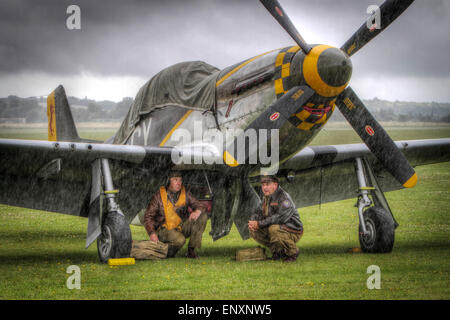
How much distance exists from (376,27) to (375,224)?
2.50 m

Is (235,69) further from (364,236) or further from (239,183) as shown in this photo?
(364,236)

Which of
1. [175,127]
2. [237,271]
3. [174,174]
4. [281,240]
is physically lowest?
[237,271]

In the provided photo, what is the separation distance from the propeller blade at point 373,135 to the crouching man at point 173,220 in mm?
2269

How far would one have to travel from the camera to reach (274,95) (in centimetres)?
680

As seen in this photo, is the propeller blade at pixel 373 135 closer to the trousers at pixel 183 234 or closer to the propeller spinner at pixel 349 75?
the propeller spinner at pixel 349 75

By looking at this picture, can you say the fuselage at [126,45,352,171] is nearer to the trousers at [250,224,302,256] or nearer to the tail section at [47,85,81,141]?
the trousers at [250,224,302,256]

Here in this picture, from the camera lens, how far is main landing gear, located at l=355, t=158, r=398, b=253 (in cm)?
730

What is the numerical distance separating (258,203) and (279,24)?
2.48 meters

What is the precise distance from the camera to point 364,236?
7.48m

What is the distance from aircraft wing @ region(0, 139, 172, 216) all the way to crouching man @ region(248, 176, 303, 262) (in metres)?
1.39

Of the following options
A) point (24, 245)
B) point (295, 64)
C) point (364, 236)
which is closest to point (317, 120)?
point (295, 64)

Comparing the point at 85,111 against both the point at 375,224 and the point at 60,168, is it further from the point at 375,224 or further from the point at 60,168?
the point at 375,224

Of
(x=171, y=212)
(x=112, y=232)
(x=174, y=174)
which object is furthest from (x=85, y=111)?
(x=112, y=232)
